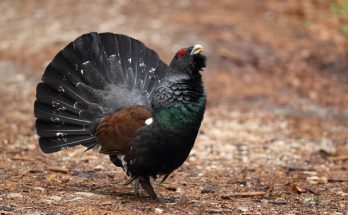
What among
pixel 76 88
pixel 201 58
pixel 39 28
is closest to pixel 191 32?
pixel 39 28

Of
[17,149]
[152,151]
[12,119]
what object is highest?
[12,119]

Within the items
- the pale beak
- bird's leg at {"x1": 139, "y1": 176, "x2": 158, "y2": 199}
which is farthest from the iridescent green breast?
bird's leg at {"x1": 139, "y1": 176, "x2": 158, "y2": 199}

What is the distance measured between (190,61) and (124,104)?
1163 millimetres

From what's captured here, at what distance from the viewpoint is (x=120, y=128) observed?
6.32 meters

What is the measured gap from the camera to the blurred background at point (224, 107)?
6492mm

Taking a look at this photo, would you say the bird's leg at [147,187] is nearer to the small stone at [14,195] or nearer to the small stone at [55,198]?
the small stone at [55,198]

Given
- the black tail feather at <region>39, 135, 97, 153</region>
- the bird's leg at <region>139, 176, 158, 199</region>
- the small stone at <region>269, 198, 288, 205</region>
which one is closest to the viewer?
the bird's leg at <region>139, 176, 158, 199</region>

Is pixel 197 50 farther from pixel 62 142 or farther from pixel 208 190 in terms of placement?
pixel 62 142

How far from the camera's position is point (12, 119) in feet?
33.2

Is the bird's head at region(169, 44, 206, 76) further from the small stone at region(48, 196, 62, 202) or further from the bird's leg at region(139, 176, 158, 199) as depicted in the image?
the small stone at region(48, 196, 62, 202)

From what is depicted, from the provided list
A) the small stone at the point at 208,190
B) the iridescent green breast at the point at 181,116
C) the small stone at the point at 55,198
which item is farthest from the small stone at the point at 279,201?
the small stone at the point at 55,198

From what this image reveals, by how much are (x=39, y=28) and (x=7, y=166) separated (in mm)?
7785

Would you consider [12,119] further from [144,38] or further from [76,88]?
[144,38]

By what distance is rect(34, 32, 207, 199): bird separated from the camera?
590cm
